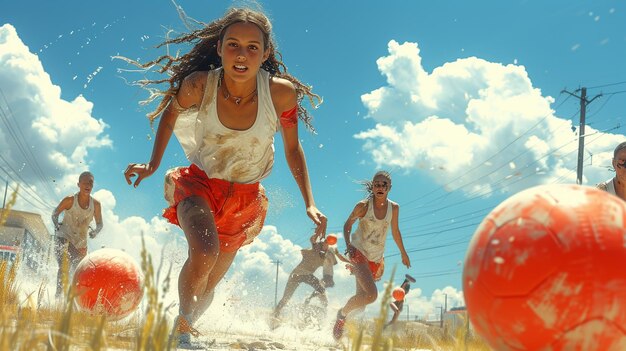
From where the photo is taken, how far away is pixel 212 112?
5426 mm

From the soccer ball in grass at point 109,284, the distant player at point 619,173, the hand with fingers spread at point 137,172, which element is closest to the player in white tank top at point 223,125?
the hand with fingers spread at point 137,172

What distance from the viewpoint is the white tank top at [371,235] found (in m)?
9.18

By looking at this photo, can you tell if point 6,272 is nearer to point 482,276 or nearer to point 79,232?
point 482,276

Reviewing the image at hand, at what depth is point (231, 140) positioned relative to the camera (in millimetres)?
5457

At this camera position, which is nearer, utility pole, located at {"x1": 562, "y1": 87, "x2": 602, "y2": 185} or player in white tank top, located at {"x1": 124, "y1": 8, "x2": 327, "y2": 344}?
player in white tank top, located at {"x1": 124, "y1": 8, "x2": 327, "y2": 344}

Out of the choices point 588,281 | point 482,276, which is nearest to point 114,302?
point 482,276

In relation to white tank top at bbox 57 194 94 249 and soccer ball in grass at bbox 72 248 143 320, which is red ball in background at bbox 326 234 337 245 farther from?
soccer ball in grass at bbox 72 248 143 320

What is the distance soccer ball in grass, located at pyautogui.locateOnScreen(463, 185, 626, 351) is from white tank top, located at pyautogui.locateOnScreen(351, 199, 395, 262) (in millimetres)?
6290

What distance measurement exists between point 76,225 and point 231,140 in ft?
22.2

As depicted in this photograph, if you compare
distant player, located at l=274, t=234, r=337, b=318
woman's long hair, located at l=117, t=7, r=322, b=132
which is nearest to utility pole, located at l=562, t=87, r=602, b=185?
distant player, located at l=274, t=234, r=337, b=318

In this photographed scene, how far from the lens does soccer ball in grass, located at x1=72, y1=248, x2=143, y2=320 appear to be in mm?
5914

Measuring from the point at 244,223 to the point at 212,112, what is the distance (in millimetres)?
1045

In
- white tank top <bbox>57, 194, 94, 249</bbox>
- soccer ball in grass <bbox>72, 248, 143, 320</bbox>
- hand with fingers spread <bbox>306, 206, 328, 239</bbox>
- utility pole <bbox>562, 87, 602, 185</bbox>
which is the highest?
utility pole <bbox>562, 87, 602, 185</bbox>

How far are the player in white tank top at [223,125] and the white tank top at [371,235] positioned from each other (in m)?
3.46
